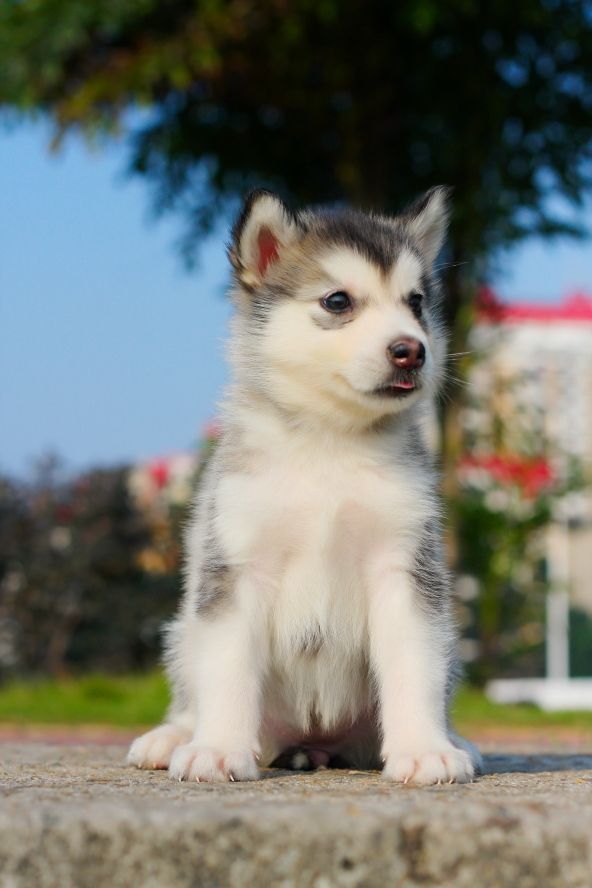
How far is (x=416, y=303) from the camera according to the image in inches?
120

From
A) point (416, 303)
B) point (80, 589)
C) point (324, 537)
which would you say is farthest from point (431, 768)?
point (80, 589)

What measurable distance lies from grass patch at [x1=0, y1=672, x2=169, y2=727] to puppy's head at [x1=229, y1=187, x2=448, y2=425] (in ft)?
18.1

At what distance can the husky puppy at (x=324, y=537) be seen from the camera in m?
2.60

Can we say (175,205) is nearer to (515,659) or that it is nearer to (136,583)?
(136,583)

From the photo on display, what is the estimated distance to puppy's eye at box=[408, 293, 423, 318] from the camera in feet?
9.89

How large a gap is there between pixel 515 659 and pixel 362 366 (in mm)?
9512

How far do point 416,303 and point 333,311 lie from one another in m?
0.34

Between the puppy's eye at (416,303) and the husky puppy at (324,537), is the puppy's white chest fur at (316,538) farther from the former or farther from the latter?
the puppy's eye at (416,303)

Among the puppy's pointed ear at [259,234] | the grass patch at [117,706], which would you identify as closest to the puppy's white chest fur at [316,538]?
the puppy's pointed ear at [259,234]

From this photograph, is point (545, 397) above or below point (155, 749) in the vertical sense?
above

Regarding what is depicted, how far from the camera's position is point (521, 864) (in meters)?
1.88

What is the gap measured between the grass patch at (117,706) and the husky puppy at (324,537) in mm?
5144

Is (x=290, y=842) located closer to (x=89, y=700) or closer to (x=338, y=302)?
(x=338, y=302)

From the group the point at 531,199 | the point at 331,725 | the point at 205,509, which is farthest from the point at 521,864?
the point at 531,199
